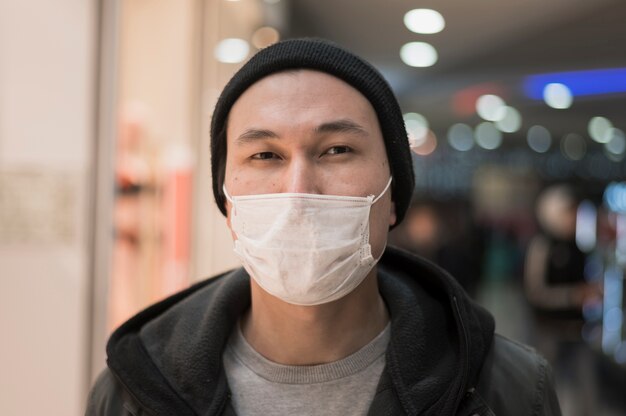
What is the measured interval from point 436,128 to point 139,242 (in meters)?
6.67

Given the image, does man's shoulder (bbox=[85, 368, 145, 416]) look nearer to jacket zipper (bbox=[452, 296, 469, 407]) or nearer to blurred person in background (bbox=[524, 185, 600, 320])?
jacket zipper (bbox=[452, 296, 469, 407])

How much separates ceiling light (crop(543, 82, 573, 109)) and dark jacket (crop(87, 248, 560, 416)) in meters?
5.38

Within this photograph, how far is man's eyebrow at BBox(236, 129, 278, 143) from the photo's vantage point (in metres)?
1.47

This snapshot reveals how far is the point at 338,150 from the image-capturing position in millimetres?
1498

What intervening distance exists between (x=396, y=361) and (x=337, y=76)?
1.94 feet

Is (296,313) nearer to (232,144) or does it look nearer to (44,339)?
(232,144)

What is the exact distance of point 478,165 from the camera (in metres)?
11.9

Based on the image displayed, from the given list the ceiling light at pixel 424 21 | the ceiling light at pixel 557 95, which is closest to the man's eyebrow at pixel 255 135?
the ceiling light at pixel 424 21

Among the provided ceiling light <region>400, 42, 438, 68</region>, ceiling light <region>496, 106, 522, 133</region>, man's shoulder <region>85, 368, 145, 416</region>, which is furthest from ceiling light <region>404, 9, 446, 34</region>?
ceiling light <region>496, 106, 522, 133</region>

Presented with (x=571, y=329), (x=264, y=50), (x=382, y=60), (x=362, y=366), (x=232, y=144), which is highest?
(x=382, y=60)

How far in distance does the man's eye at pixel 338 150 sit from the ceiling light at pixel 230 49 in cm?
326

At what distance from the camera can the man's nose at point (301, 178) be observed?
1438mm

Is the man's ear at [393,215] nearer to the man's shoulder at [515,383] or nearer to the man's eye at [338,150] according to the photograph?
the man's eye at [338,150]

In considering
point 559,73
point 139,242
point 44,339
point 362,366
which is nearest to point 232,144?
point 362,366
